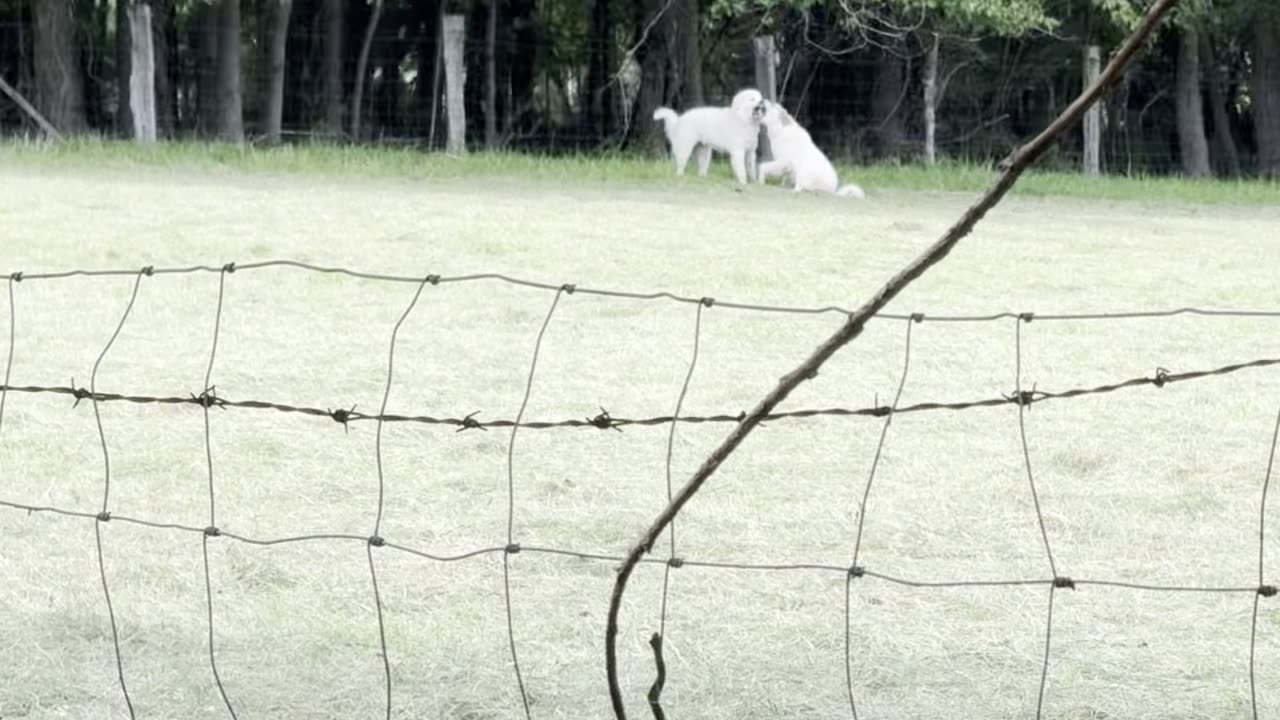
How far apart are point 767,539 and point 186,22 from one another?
20954mm

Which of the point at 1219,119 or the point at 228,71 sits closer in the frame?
the point at 228,71

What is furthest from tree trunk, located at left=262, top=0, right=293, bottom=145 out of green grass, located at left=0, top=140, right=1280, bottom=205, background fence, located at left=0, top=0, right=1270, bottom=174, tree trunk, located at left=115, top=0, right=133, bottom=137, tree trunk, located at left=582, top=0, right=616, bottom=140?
tree trunk, located at left=582, top=0, right=616, bottom=140

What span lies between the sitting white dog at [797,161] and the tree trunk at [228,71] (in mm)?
7326

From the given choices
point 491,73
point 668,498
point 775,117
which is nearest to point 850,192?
point 775,117

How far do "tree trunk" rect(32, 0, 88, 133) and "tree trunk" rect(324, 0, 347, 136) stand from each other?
3.72 meters

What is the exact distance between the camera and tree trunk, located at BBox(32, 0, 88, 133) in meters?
22.9

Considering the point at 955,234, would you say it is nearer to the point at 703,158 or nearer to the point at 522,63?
the point at 703,158

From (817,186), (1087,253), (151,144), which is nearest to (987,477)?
(1087,253)

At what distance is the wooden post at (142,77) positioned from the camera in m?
20.6

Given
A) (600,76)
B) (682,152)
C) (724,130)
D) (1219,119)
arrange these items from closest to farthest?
(724,130) → (682,152) → (600,76) → (1219,119)

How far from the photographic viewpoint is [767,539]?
642 centimetres

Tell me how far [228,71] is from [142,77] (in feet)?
10.0

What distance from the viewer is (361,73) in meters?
27.0

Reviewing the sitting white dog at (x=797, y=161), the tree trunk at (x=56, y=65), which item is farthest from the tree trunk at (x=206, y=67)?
the sitting white dog at (x=797, y=161)
